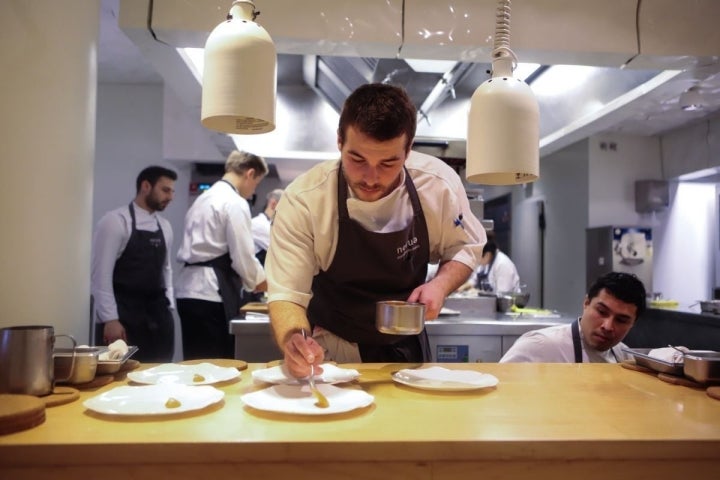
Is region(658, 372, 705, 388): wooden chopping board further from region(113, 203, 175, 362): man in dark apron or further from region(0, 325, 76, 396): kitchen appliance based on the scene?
region(113, 203, 175, 362): man in dark apron

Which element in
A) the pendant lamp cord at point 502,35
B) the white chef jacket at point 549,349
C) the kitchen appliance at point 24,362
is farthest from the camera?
the white chef jacket at point 549,349

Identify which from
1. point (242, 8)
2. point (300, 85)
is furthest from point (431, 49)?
point (300, 85)

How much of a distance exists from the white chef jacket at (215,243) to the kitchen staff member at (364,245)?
1.62 meters

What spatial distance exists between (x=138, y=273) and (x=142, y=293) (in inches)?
5.2

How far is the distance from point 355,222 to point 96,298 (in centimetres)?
207

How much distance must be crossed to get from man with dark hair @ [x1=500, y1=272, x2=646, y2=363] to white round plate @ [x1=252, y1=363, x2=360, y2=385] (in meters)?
1.02

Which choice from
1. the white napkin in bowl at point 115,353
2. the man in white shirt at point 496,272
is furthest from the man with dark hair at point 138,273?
the man in white shirt at point 496,272

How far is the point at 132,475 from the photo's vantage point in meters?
0.97

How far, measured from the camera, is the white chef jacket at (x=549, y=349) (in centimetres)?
226

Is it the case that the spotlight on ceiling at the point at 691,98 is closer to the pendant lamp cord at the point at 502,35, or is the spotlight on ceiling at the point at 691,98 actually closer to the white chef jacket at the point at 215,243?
the pendant lamp cord at the point at 502,35

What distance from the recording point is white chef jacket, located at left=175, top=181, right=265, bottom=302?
3.44 metres

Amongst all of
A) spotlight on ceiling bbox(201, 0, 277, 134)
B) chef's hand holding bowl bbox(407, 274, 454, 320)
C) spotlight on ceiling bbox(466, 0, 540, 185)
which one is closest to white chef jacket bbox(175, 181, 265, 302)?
chef's hand holding bowl bbox(407, 274, 454, 320)

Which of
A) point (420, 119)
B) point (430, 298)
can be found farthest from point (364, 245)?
point (420, 119)

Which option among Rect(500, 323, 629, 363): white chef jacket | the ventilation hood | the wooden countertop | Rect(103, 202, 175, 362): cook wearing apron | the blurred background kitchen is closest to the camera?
the wooden countertop
